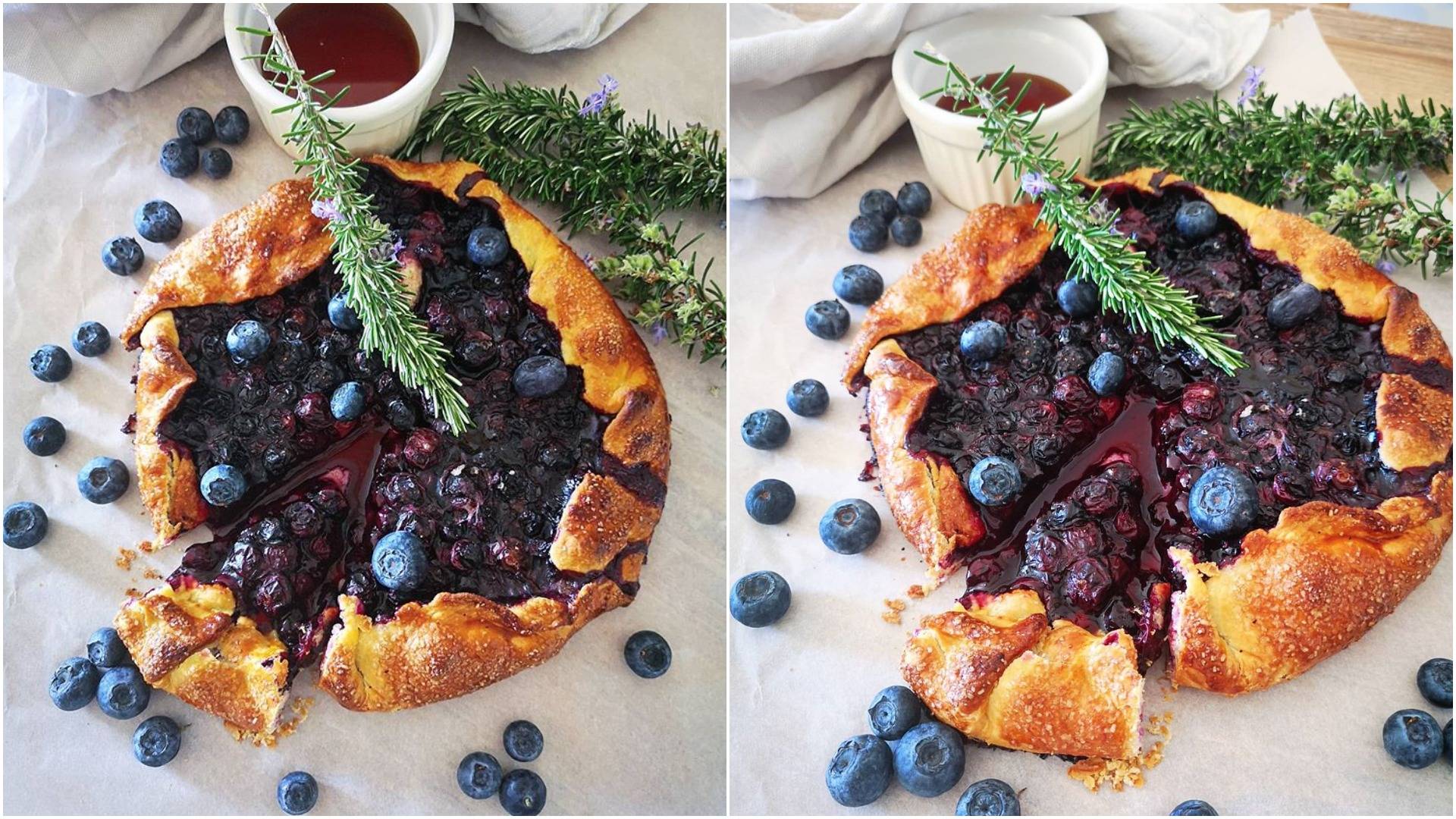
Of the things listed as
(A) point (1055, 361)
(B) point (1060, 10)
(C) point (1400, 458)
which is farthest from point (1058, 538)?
(B) point (1060, 10)

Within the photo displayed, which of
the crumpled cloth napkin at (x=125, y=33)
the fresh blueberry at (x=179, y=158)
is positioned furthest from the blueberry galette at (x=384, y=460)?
the crumpled cloth napkin at (x=125, y=33)

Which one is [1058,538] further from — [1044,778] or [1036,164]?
[1036,164]

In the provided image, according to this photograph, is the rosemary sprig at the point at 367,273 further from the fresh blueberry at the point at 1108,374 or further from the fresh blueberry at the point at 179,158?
the fresh blueberry at the point at 1108,374

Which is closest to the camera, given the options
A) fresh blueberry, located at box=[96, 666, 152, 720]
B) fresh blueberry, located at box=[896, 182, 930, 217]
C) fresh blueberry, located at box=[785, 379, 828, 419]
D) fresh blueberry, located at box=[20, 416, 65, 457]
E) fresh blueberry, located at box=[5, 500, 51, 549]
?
fresh blueberry, located at box=[96, 666, 152, 720]

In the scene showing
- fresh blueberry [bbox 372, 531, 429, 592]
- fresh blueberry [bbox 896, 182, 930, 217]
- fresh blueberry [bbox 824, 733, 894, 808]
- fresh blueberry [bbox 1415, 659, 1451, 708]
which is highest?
fresh blueberry [bbox 372, 531, 429, 592]

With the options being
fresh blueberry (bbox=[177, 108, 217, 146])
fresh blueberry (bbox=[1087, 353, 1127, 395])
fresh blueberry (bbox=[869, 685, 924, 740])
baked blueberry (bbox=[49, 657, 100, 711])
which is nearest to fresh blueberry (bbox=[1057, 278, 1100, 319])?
fresh blueberry (bbox=[1087, 353, 1127, 395])

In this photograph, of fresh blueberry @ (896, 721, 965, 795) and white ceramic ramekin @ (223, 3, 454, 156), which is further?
white ceramic ramekin @ (223, 3, 454, 156)

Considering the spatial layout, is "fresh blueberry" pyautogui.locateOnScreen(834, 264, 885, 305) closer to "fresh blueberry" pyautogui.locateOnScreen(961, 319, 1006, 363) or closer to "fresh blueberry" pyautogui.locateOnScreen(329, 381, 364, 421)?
"fresh blueberry" pyautogui.locateOnScreen(961, 319, 1006, 363)
